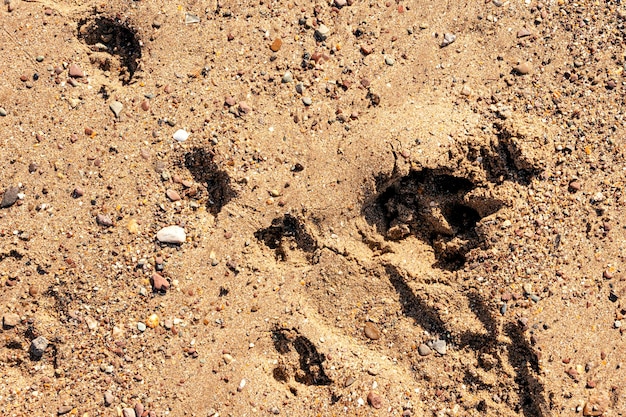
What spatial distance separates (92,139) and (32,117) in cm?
46

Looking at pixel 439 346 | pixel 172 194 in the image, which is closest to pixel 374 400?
pixel 439 346

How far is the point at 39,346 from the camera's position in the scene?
351 cm

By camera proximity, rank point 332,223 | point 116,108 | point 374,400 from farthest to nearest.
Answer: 1. point 116,108
2. point 332,223
3. point 374,400

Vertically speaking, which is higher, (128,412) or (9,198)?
(9,198)

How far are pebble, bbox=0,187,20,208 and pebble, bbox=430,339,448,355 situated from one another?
2961 mm

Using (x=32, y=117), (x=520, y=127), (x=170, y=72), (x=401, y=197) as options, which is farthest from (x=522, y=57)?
(x=32, y=117)

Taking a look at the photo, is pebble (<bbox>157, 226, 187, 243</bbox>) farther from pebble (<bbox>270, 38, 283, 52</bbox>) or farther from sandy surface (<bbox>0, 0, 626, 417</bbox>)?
pebble (<bbox>270, 38, 283, 52</bbox>)

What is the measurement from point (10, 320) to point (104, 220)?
89cm

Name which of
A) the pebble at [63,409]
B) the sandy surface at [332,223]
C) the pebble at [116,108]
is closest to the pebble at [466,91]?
the sandy surface at [332,223]

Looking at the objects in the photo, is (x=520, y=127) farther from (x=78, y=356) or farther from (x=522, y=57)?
(x=78, y=356)

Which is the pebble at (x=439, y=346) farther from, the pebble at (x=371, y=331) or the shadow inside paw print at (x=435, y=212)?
the shadow inside paw print at (x=435, y=212)

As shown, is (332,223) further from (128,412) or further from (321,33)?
(128,412)

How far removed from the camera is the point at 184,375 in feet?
11.5

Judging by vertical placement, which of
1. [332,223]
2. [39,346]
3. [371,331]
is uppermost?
[332,223]
